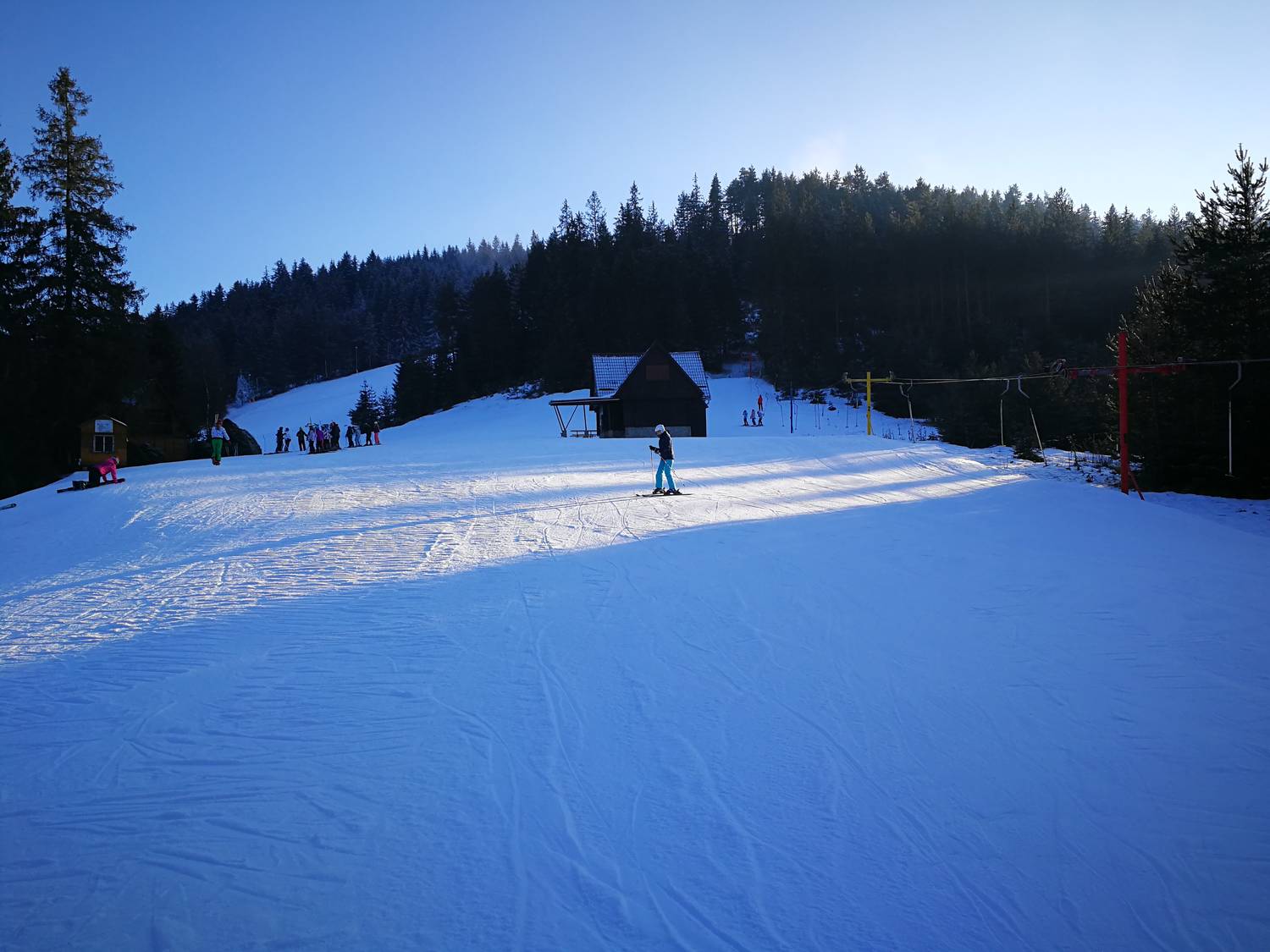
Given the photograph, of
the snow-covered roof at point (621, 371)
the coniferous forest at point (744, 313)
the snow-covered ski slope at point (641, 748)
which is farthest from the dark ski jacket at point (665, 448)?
the snow-covered roof at point (621, 371)

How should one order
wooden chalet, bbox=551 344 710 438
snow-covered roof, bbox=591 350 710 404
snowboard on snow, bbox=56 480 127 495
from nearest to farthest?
snowboard on snow, bbox=56 480 127 495
wooden chalet, bbox=551 344 710 438
snow-covered roof, bbox=591 350 710 404

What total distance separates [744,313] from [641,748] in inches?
3408

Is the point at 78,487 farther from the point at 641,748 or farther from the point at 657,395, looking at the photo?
the point at 657,395

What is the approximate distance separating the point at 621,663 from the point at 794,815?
9.12ft

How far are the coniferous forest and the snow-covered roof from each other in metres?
15.0

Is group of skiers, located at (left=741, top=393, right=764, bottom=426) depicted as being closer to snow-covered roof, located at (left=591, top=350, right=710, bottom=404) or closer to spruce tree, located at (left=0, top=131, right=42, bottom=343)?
snow-covered roof, located at (left=591, top=350, right=710, bottom=404)

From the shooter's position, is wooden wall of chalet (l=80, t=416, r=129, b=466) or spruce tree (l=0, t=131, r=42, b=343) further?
spruce tree (l=0, t=131, r=42, b=343)

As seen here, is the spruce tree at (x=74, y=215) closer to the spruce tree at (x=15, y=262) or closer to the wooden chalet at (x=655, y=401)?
the spruce tree at (x=15, y=262)

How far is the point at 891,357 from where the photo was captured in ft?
209

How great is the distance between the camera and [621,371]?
53125mm

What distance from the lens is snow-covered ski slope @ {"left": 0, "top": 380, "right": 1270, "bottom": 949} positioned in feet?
12.2

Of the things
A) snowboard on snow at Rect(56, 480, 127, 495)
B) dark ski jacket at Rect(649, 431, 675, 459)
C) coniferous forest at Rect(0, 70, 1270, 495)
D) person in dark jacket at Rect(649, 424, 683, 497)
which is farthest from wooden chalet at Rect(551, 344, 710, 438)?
dark ski jacket at Rect(649, 431, 675, 459)

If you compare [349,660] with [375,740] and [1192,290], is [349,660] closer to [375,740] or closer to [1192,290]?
[375,740]

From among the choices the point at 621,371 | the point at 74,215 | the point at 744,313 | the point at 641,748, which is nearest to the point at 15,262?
the point at 74,215
